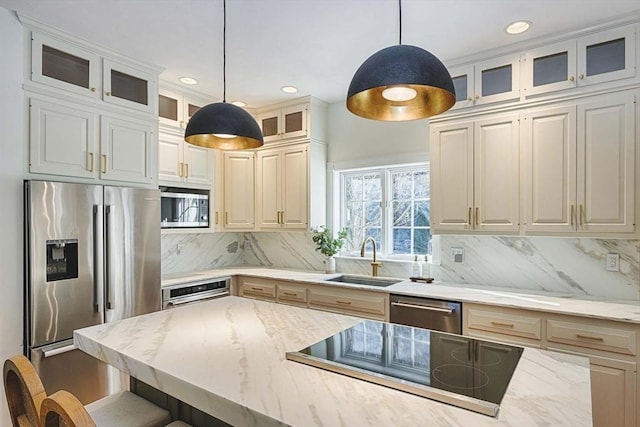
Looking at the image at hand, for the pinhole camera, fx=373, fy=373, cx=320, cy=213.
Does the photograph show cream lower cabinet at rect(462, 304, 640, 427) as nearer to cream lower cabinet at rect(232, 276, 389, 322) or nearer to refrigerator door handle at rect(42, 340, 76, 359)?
cream lower cabinet at rect(232, 276, 389, 322)

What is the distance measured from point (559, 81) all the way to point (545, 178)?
0.66 meters

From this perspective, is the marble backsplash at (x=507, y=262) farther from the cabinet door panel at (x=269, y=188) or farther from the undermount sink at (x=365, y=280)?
the cabinet door panel at (x=269, y=188)

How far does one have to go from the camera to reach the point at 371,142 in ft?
12.3

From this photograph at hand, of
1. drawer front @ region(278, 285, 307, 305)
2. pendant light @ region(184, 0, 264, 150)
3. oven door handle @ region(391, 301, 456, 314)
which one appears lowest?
→ drawer front @ region(278, 285, 307, 305)

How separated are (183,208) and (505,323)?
2833 millimetres

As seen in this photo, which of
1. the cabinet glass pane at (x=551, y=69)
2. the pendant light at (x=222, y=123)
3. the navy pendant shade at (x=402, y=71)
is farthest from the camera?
the cabinet glass pane at (x=551, y=69)

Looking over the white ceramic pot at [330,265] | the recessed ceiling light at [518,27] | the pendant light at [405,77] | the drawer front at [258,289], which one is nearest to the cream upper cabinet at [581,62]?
the recessed ceiling light at [518,27]

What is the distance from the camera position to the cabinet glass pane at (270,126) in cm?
404

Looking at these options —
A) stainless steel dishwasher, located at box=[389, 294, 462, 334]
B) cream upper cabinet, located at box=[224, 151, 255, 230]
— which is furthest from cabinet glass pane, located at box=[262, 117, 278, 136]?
stainless steel dishwasher, located at box=[389, 294, 462, 334]

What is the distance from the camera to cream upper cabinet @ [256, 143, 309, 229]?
12.5 feet

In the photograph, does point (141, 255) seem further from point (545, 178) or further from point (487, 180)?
point (545, 178)

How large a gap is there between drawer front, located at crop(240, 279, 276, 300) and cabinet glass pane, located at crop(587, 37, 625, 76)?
296 centimetres

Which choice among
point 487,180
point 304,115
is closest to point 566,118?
point 487,180

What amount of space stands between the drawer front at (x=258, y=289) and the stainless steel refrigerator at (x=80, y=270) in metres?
0.99
